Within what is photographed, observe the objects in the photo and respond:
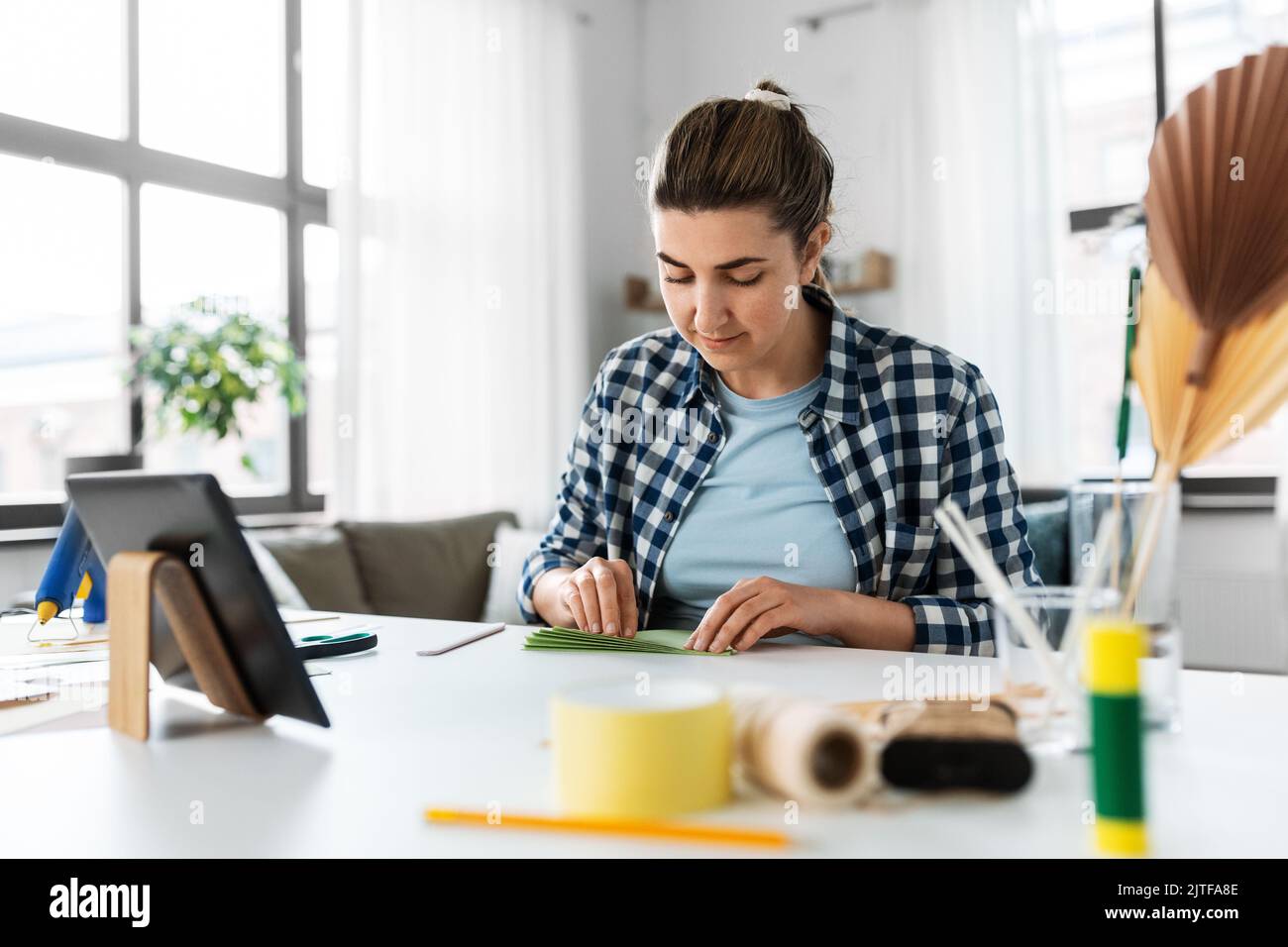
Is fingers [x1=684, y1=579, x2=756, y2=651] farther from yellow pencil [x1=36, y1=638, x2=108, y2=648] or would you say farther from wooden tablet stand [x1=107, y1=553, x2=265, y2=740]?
yellow pencil [x1=36, y1=638, x2=108, y2=648]

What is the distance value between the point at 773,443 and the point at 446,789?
0.89 m

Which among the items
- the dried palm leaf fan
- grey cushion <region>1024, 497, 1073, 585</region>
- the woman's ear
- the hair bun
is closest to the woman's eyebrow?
the woman's ear

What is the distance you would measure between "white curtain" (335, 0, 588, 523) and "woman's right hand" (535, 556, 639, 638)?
204 cm

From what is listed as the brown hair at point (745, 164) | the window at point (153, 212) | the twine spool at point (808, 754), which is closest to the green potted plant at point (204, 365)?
the window at point (153, 212)

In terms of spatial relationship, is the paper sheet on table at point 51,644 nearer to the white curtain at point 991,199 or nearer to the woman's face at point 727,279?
the woman's face at point 727,279

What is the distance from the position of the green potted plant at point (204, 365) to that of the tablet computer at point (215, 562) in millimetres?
1764

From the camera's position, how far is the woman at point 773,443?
4.15 feet

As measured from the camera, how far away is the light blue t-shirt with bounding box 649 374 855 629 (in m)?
1.34

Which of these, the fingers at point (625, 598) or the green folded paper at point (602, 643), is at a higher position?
the fingers at point (625, 598)

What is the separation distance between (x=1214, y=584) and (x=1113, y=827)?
123 inches

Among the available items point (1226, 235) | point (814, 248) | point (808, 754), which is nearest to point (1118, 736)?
point (808, 754)

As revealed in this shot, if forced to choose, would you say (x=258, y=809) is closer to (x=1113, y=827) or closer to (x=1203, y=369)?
(x=1113, y=827)

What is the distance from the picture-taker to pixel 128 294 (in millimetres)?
2646

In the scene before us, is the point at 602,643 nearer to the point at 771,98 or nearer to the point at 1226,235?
the point at 1226,235
